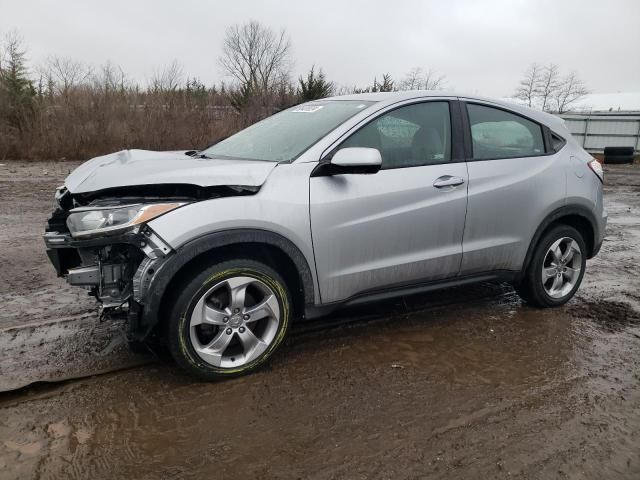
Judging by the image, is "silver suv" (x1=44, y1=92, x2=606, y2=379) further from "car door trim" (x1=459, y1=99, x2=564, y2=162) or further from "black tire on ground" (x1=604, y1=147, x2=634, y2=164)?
"black tire on ground" (x1=604, y1=147, x2=634, y2=164)

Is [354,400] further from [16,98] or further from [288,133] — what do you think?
[16,98]

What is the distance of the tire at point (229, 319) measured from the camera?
2.91 metres

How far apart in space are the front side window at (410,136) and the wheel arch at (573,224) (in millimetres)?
1095

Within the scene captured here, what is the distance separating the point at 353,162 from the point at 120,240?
1.43m

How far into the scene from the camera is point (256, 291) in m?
3.18

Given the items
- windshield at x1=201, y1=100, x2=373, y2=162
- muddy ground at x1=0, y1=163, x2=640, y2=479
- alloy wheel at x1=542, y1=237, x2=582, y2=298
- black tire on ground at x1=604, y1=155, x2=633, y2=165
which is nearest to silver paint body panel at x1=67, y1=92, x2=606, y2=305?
windshield at x1=201, y1=100, x2=373, y2=162

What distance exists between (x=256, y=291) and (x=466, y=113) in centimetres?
216

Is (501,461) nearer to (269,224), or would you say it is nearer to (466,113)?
(269,224)

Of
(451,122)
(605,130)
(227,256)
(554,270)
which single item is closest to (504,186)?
(451,122)

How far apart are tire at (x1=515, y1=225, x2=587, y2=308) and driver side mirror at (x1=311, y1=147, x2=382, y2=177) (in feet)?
6.31

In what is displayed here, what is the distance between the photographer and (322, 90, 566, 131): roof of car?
12.4 ft

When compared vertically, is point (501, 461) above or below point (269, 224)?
below

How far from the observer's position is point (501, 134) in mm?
4109

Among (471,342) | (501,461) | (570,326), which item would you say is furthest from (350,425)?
(570,326)
